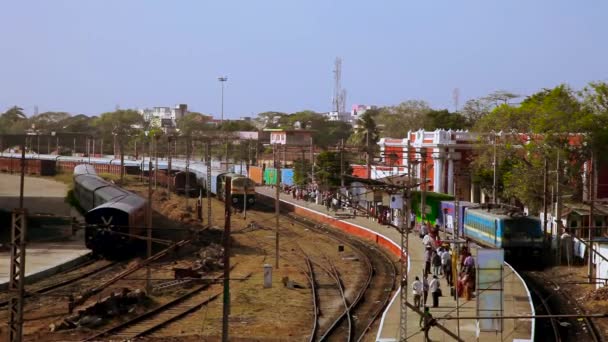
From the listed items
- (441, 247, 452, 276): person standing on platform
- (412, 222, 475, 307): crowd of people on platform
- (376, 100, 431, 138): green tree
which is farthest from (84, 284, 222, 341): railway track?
(376, 100, 431, 138): green tree

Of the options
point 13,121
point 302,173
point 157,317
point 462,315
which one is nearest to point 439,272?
point 462,315

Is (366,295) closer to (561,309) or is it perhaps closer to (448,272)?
(448,272)

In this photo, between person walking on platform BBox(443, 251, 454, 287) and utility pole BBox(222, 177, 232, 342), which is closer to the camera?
utility pole BBox(222, 177, 232, 342)

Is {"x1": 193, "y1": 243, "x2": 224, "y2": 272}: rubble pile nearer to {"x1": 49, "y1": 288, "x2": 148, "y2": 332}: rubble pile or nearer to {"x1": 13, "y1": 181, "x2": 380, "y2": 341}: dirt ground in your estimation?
{"x1": 13, "y1": 181, "x2": 380, "y2": 341}: dirt ground

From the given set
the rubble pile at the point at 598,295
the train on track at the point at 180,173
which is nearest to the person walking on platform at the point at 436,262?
the rubble pile at the point at 598,295

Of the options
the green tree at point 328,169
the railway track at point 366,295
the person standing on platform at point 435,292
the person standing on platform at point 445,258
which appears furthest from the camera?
the green tree at point 328,169

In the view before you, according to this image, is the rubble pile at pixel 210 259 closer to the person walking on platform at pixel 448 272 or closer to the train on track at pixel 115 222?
the train on track at pixel 115 222

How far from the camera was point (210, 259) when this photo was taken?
3331cm

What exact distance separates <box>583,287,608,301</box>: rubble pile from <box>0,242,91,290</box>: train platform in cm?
1811

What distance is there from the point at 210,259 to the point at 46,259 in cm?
670

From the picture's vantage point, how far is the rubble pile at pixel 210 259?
104 ft

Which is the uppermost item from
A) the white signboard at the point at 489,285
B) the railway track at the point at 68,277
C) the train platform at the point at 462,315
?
the white signboard at the point at 489,285

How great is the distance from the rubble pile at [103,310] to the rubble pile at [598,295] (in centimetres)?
1341

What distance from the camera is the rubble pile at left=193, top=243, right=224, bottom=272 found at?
104ft
